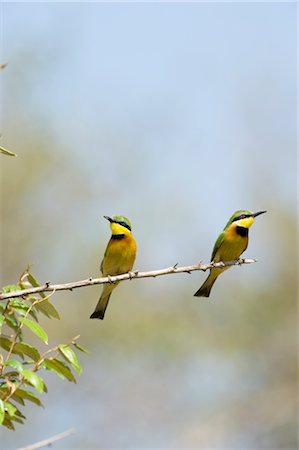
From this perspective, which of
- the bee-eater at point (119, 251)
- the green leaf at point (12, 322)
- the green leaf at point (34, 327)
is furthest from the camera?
the bee-eater at point (119, 251)

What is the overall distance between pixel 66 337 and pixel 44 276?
2.84 feet

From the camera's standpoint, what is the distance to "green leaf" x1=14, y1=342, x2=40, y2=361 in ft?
4.94

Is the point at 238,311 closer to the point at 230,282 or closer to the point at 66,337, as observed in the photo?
the point at 230,282

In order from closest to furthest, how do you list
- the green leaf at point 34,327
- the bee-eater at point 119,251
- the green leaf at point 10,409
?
1. the green leaf at point 10,409
2. the green leaf at point 34,327
3. the bee-eater at point 119,251

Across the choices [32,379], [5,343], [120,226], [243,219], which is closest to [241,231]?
[243,219]

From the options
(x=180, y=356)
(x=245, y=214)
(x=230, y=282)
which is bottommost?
(x=180, y=356)

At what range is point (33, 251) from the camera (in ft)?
31.4

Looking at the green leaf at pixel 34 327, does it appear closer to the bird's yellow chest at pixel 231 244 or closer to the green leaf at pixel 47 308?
the green leaf at pixel 47 308

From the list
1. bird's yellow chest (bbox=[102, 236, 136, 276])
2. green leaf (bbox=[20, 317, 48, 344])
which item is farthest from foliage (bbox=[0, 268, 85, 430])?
bird's yellow chest (bbox=[102, 236, 136, 276])

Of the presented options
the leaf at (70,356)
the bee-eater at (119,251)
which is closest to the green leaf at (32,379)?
the leaf at (70,356)

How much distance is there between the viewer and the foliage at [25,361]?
138 cm

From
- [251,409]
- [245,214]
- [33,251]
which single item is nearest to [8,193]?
[33,251]

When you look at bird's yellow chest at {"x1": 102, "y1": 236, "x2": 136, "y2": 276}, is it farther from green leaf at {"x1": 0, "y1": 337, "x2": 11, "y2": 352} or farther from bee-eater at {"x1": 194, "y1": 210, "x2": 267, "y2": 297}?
green leaf at {"x1": 0, "y1": 337, "x2": 11, "y2": 352}

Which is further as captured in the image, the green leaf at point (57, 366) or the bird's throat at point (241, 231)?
the bird's throat at point (241, 231)
